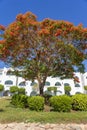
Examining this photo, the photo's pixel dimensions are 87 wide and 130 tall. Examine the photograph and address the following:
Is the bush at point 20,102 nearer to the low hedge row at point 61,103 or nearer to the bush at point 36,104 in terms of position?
the low hedge row at point 61,103

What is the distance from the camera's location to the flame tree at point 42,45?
15.4m

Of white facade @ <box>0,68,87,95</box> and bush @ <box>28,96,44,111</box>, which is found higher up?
white facade @ <box>0,68,87,95</box>

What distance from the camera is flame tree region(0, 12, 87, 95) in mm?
15383

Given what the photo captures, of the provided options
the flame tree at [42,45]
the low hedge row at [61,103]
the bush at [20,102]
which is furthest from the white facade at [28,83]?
the low hedge row at [61,103]

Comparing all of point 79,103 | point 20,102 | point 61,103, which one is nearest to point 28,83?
point 20,102

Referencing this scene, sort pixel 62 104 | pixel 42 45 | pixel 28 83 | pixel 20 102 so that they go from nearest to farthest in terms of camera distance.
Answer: pixel 62 104 → pixel 20 102 → pixel 42 45 → pixel 28 83

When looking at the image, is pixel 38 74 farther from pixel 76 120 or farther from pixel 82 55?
pixel 76 120

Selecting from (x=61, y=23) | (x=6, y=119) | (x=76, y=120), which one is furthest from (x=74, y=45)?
(x=6, y=119)

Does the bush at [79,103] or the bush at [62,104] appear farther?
the bush at [79,103]

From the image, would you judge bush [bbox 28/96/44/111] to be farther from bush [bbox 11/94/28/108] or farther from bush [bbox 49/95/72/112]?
bush [bbox 11/94/28/108]

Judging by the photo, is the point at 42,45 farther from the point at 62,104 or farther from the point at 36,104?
the point at 62,104

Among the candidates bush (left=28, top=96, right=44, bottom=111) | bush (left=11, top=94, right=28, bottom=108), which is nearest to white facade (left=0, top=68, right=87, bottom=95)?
bush (left=11, top=94, right=28, bottom=108)

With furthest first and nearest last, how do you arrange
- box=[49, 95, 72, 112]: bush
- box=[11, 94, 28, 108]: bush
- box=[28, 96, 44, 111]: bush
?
box=[11, 94, 28, 108]: bush → box=[28, 96, 44, 111]: bush → box=[49, 95, 72, 112]: bush

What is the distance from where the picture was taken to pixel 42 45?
1681 centimetres
